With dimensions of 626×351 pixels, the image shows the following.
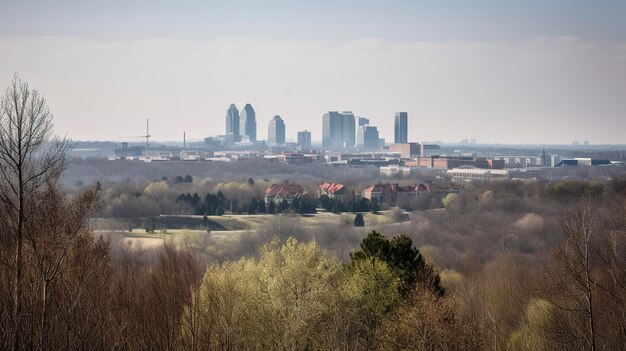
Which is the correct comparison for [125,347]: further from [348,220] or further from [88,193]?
[348,220]

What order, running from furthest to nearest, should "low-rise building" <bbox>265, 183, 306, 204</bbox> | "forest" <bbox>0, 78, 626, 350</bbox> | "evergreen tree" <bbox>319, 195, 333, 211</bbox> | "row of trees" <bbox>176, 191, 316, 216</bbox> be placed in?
1. "low-rise building" <bbox>265, 183, 306, 204</bbox>
2. "evergreen tree" <bbox>319, 195, 333, 211</bbox>
3. "row of trees" <bbox>176, 191, 316, 216</bbox>
4. "forest" <bbox>0, 78, 626, 350</bbox>

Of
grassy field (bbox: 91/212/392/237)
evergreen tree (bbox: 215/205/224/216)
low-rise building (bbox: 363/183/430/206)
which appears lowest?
grassy field (bbox: 91/212/392/237)

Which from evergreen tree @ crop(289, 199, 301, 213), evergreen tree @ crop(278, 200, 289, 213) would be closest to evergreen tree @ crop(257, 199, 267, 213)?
evergreen tree @ crop(278, 200, 289, 213)

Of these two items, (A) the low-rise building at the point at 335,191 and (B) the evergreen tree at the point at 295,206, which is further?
(A) the low-rise building at the point at 335,191

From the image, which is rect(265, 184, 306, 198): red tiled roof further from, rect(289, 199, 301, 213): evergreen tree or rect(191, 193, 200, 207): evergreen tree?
rect(191, 193, 200, 207): evergreen tree

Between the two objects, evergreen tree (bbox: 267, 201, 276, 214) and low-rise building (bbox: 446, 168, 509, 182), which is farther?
low-rise building (bbox: 446, 168, 509, 182)

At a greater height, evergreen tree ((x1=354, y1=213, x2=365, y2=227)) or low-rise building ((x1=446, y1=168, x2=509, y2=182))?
low-rise building ((x1=446, y1=168, x2=509, y2=182))

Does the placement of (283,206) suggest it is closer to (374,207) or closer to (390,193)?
(374,207)

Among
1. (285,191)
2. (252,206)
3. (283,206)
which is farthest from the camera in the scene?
(285,191)

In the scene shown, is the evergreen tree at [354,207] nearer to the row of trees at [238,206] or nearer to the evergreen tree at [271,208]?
the row of trees at [238,206]

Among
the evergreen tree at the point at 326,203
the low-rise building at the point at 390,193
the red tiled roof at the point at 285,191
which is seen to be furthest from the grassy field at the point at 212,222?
the low-rise building at the point at 390,193

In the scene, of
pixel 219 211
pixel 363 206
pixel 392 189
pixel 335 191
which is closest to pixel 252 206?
pixel 219 211
